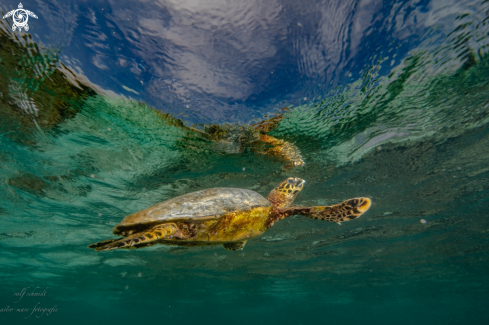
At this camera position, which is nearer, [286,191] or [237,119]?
[286,191]

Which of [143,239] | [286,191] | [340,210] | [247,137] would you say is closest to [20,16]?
[143,239]

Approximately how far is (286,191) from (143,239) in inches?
170

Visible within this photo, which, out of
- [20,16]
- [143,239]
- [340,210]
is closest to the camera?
[143,239]

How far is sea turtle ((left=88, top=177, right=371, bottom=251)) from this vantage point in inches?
158

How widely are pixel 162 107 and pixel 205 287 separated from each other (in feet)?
104

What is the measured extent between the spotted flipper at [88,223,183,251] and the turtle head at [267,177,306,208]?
3196 mm

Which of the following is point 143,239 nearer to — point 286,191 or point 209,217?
point 209,217

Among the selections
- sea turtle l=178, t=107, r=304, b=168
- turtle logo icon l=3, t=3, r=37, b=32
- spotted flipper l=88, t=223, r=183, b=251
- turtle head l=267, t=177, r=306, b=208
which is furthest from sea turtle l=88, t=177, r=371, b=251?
turtle logo icon l=3, t=3, r=37, b=32

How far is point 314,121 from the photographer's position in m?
8.06

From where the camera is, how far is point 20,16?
4.48 m

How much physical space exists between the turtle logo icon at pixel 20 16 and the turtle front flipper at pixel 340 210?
709 centimetres

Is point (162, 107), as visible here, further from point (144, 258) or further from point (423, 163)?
point (144, 258)

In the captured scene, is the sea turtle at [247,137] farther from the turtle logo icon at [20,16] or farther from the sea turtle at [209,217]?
the turtle logo icon at [20,16]

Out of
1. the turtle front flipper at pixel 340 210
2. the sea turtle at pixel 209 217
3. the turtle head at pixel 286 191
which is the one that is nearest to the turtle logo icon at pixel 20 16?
the sea turtle at pixel 209 217
